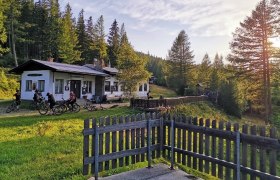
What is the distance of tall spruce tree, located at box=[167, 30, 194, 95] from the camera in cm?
5691

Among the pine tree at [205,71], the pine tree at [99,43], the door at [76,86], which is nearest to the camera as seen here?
the door at [76,86]

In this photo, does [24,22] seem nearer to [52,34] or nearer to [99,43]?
[52,34]

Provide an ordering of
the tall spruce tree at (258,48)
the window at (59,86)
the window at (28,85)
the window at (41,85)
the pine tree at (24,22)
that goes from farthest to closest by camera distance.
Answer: the pine tree at (24,22), the tall spruce tree at (258,48), the window at (28,85), the window at (59,86), the window at (41,85)

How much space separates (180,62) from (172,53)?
105 inches

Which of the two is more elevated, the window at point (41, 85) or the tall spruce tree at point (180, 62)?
the tall spruce tree at point (180, 62)

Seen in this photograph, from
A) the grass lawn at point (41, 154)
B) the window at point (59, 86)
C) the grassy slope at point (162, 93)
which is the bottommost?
the grass lawn at point (41, 154)

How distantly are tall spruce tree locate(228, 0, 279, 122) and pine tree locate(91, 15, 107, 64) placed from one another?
35224 mm

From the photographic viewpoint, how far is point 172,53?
57875mm

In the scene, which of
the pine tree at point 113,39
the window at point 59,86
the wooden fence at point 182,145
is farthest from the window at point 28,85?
the pine tree at point 113,39

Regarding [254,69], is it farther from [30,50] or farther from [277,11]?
[30,50]

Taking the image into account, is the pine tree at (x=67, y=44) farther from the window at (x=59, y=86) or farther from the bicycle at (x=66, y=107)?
the bicycle at (x=66, y=107)

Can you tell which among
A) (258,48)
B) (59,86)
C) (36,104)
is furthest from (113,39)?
(36,104)

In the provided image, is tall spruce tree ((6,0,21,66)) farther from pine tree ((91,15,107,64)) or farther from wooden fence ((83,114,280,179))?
wooden fence ((83,114,280,179))

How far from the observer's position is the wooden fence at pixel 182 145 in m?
5.66
